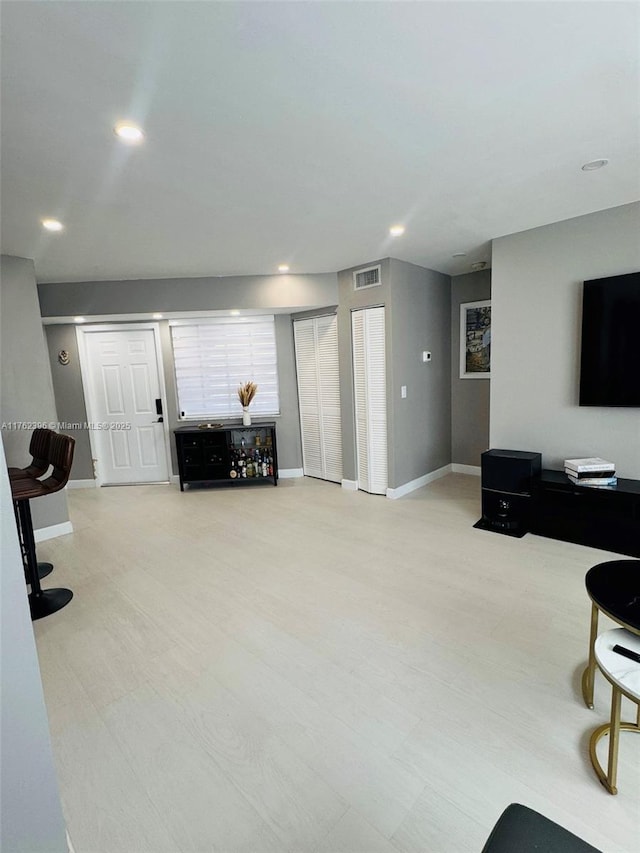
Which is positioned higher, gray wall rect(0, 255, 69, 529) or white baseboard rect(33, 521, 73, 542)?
gray wall rect(0, 255, 69, 529)

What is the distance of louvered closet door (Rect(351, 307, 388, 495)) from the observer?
14.2 feet

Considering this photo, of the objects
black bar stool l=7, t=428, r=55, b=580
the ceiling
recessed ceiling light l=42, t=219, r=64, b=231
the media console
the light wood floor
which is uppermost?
recessed ceiling light l=42, t=219, r=64, b=231

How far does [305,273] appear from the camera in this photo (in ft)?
15.1

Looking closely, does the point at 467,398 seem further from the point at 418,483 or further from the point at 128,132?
the point at 128,132

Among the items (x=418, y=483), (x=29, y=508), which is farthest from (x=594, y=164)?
(x=29, y=508)

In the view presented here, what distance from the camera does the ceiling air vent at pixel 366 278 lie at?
13.8 feet

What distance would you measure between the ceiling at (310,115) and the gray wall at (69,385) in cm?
230

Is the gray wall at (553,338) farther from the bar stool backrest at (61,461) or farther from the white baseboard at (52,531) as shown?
the white baseboard at (52,531)

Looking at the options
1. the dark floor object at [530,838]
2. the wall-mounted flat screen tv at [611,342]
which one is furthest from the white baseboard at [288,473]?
the dark floor object at [530,838]

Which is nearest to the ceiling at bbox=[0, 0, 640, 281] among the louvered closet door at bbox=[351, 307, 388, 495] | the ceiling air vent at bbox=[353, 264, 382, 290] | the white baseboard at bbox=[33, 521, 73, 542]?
the ceiling air vent at bbox=[353, 264, 382, 290]

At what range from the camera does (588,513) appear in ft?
10.0

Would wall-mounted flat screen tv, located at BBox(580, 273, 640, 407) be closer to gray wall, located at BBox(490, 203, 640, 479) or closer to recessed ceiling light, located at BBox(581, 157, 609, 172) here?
gray wall, located at BBox(490, 203, 640, 479)

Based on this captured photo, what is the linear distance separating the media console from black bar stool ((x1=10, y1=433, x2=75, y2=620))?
3.52m

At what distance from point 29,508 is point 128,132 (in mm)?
2246
